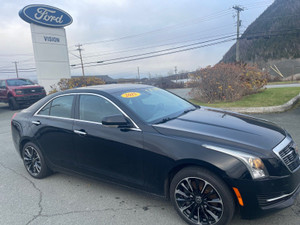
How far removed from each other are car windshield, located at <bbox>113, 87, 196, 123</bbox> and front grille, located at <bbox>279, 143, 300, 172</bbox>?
1.43 metres

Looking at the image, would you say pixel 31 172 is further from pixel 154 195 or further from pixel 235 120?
pixel 235 120

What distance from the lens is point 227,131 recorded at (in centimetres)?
281

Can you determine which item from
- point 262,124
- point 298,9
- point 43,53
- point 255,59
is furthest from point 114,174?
point 298,9

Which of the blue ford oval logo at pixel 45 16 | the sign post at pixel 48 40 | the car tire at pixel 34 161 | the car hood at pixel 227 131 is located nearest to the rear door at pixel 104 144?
the car hood at pixel 227 131

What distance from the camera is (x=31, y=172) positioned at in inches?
171

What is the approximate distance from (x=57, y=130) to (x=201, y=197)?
2428 mm

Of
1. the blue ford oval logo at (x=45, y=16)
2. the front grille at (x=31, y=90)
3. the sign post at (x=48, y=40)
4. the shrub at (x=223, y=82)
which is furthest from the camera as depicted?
the sign post at (x=48, y=40)

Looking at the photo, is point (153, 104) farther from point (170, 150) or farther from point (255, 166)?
point (255, 166)

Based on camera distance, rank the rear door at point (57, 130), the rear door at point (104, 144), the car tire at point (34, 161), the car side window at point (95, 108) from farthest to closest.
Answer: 1. the car tire at point (34, 161)
2. the rear door at point (57, 130)
3. the car side window at point (95, 108)
4. the rear door at point (104, 144)

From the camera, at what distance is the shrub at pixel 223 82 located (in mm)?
10641

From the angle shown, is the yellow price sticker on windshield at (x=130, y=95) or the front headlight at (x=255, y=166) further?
the yellow price sticker on windshield at (x=130, y=95)

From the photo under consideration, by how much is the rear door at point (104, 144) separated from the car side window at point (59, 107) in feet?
0.76

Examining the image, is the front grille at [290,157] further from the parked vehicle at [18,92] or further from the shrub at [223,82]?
the parked vehicle at [18,92]

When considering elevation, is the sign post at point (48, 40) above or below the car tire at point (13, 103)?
above
